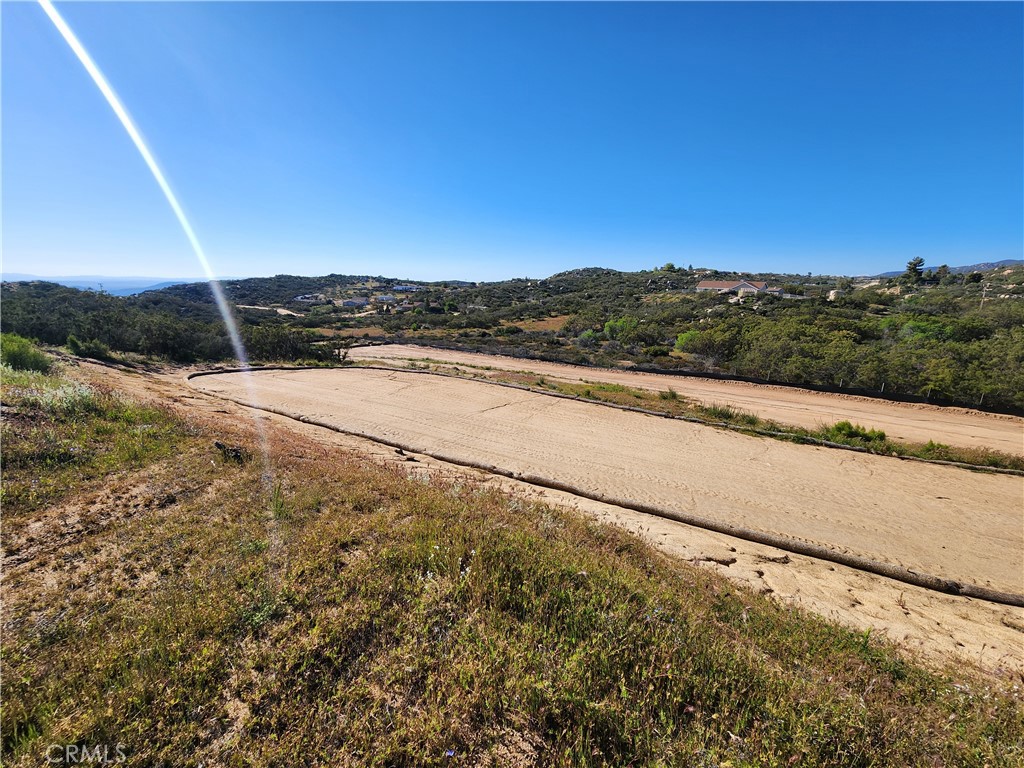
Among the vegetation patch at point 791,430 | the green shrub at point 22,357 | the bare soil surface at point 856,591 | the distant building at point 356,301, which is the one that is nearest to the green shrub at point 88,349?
the green shrub at point 22,357

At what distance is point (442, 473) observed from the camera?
9000 mm

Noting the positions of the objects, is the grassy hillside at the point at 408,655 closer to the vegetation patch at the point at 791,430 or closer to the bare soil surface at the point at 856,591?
the bare soil surface at the point at 856,591

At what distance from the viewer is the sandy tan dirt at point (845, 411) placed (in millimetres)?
14961

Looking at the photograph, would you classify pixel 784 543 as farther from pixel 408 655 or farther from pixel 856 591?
pixel 408 655

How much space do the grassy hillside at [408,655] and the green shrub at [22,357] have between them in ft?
37.8

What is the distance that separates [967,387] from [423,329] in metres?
52.3

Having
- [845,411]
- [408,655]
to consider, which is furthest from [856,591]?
[845,411]

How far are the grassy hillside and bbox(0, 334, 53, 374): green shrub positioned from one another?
11515mm

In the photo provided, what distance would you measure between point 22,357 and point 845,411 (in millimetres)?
32212

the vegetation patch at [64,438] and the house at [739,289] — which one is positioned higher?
the house at [739,289]

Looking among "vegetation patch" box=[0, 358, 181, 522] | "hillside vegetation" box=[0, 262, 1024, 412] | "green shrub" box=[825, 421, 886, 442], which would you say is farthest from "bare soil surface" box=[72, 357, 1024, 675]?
"hillside vegetation" box=[0, 262, 1024, 412]

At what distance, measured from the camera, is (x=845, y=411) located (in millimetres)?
18344

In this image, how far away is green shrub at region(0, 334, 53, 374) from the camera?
12.2m

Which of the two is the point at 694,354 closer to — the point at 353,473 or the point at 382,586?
the point at 353,473
